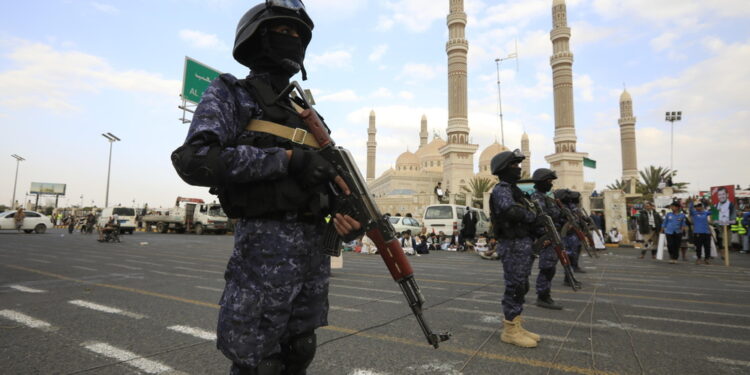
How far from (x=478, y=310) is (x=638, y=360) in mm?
1916

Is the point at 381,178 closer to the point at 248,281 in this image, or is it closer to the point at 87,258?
the point at 87,258

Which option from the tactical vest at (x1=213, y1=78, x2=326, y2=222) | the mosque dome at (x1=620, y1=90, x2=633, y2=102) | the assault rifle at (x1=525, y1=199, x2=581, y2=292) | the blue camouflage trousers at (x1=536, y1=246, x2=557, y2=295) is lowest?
the blue camouflage trousers at (x1=536, y1=246, x2=557, y2=295)

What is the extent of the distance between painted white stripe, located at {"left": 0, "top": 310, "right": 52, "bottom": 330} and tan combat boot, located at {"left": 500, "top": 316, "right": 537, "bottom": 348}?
14.3ft

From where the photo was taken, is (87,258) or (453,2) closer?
(87,258)

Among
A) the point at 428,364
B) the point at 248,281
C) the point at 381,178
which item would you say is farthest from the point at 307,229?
the point at 381,178

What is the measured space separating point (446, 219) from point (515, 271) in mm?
13772

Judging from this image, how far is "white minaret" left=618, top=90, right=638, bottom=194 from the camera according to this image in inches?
2130

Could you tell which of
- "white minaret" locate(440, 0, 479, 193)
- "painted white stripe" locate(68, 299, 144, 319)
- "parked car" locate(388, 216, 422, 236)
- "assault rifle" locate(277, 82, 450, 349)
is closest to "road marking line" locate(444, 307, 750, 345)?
"assault rifle" locate(277, 82, 450, 349)

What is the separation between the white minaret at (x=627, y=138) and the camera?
54.1 metres

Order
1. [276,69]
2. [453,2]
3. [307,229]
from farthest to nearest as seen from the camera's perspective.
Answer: [453,2] → [276,69] → [307,229]

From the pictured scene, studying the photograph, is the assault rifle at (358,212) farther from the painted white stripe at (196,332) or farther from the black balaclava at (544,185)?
the black balaclava at (544,185)

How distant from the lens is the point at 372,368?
9.09 feet

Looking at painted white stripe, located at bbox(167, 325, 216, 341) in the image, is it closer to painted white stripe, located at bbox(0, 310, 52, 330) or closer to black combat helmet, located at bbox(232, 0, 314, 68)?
painted white stripe, located at bbox(0, 310, 52, 330)

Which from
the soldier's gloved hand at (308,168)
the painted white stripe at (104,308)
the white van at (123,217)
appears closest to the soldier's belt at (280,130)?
the soldier's gloved hand at (308,168)
